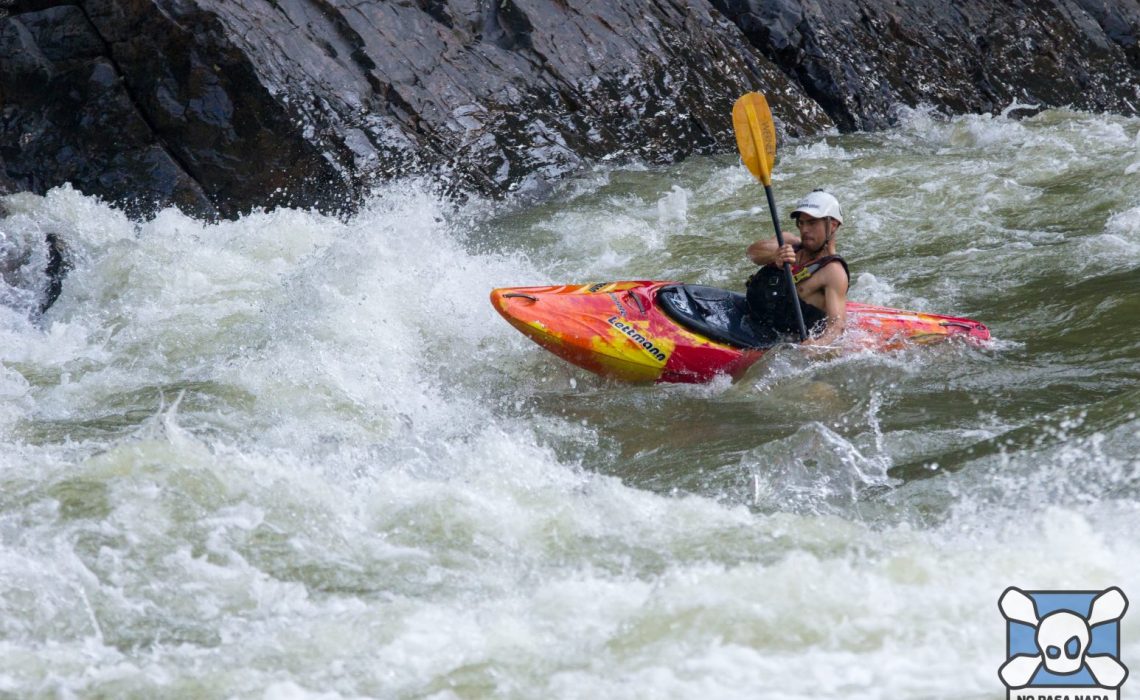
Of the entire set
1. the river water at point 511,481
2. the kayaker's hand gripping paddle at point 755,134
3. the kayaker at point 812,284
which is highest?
the kayaker's hand gripping paddle at point 755,134

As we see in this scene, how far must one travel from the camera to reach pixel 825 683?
9.73 ft

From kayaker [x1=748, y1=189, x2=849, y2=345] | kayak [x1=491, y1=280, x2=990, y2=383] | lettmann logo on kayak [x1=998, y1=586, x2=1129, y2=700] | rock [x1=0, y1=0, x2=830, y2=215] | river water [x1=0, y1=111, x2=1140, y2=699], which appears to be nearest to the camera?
lettmann logo on kayak [x1=998, y1=586, x2=1129, y2=700]

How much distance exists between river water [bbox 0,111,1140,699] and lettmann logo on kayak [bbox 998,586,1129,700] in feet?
0.16

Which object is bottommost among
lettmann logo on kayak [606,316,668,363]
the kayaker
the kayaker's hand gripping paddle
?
lettmann logo on kayak [606,316,668,363]

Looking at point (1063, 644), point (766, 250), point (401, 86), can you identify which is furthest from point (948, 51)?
point (1063, 644)

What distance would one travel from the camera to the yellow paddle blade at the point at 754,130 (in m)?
6.28

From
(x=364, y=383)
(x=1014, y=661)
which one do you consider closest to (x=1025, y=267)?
(x=364, y=383)

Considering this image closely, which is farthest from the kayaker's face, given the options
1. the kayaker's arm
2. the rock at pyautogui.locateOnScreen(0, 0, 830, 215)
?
the rock at pyautogui.locateOnScreen(0, 0, 830, 215)

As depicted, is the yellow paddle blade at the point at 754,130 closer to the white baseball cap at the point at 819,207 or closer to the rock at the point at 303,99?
the white baseball cap at the point at 819,207

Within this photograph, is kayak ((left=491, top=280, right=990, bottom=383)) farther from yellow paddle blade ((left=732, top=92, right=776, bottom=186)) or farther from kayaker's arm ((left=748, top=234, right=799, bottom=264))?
yellow paddle blade ((left=732, top=92, right=776, bottom=186))

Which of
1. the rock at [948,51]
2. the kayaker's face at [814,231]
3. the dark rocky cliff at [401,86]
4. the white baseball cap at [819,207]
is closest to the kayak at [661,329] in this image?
the kayaker's face at [814,231]

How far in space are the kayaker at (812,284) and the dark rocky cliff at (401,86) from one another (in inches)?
142

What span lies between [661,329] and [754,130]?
1.41 meters

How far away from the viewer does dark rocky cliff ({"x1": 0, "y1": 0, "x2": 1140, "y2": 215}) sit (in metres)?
8.19
